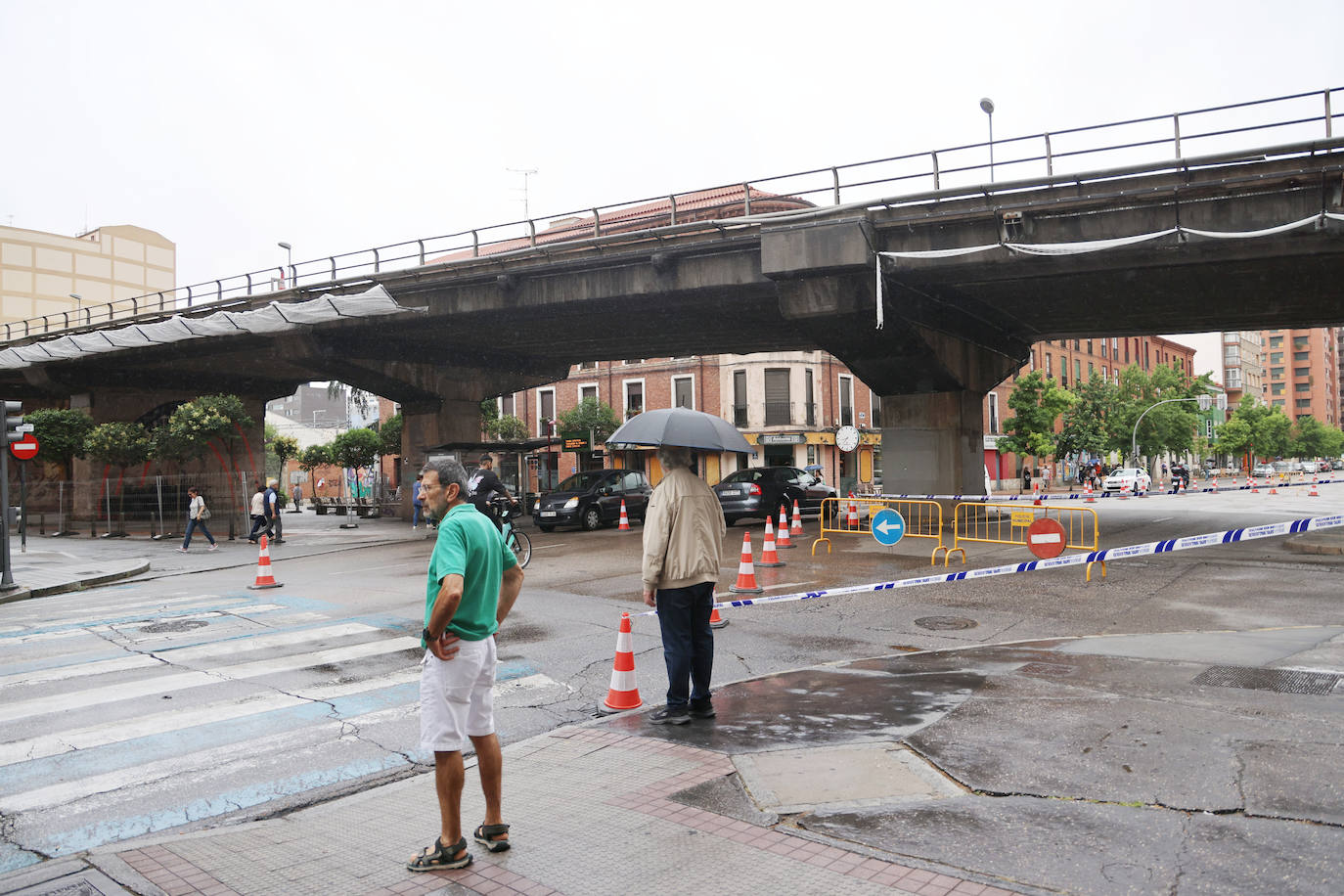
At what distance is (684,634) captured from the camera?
595 cm

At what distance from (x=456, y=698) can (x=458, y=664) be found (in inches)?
5.8

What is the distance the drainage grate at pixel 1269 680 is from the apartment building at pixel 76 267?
67.3m

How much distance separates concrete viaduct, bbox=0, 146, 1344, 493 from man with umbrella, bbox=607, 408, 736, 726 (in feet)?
47.3

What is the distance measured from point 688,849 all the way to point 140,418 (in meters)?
39.9

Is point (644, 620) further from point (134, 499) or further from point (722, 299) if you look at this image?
point (134, 499)

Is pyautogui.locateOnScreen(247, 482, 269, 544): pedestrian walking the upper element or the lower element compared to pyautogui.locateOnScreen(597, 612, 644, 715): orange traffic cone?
upper

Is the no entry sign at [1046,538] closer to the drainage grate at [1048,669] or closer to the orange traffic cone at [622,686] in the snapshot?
the drainage grate at [1048,669]

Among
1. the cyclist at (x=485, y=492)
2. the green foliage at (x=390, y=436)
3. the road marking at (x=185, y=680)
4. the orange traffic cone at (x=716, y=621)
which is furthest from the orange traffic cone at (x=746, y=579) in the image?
the green foliage at (x=390, y=436)

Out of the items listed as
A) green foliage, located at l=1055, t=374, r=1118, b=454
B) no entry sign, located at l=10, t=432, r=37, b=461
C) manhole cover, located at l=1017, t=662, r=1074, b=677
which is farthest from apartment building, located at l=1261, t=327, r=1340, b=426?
no entry sign, located at l=10, t=432, r=37, b=461

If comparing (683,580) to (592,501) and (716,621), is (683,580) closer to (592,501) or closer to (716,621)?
(716,621)

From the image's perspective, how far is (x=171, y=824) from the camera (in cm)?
457

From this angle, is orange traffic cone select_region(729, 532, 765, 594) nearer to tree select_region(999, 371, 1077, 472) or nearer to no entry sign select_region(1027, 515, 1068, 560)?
no entry sign select_region(1027, 515, 1068, 560)

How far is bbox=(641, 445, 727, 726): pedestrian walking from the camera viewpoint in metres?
5.85

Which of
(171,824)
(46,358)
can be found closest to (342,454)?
(46,358)
